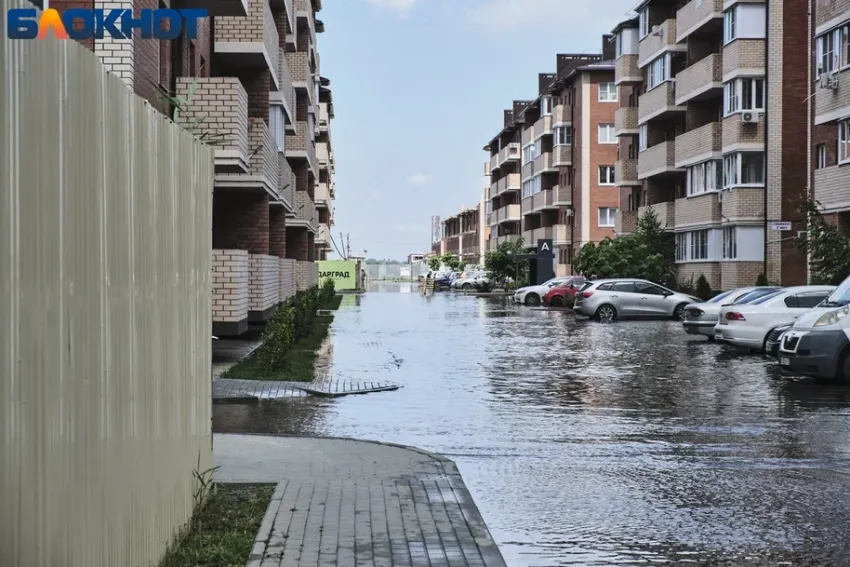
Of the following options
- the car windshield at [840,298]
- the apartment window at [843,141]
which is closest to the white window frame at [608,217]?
the apartment window at [843,141]

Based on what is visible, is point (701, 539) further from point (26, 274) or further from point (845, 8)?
point (845, 8)

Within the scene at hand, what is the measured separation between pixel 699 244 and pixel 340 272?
3746 cm

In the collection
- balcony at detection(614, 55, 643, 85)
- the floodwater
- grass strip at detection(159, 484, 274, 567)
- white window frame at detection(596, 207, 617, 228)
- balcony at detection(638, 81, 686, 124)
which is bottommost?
the floodwater

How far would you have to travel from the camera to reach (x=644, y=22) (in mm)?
58688

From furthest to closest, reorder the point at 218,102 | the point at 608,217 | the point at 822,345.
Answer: the point at 608,217, the point at 218,102, the point at 822,345

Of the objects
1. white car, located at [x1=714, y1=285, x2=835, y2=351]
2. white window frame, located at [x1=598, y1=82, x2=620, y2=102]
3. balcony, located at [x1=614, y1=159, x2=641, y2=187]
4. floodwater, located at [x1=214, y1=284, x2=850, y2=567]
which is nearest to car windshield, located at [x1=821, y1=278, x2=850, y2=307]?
floodwater, located at [x1=214, y1=284, x2=850, y2=567]

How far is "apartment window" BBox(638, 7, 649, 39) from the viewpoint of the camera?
190ft

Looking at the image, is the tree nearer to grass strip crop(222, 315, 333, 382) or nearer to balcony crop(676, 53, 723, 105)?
grass strip crop(222, 315, 333, 382)

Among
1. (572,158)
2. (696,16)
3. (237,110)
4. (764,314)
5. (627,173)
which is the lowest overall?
(764,314)

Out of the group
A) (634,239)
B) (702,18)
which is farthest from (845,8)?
(634,239)

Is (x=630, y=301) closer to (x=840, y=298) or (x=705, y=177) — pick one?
(x=705, y=177)

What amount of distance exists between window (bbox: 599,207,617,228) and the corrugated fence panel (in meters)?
71.7

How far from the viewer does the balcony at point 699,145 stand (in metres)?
48.1

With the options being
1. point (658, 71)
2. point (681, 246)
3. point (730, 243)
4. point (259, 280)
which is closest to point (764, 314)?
point (259, 280)
